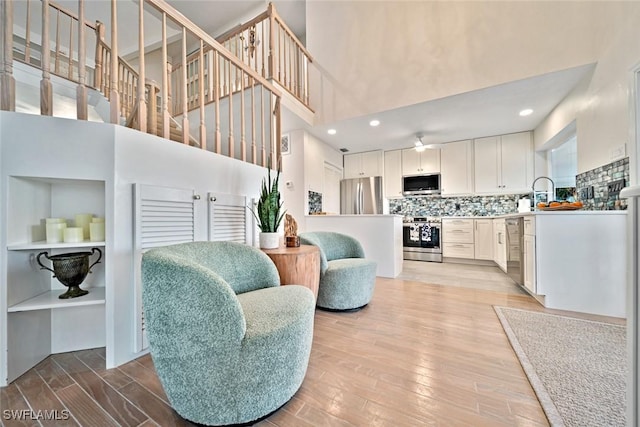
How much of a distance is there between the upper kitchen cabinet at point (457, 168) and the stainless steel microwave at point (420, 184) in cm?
13

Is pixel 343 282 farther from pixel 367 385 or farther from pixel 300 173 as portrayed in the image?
pixel 300 173

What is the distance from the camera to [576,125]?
9.56ft

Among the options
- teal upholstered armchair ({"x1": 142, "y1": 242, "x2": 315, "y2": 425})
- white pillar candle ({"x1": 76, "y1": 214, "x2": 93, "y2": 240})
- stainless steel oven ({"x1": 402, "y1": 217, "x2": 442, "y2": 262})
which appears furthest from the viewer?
stainless steel oven ({"x1": 402, "y1": 217, "x2": 442, "y2": 262})

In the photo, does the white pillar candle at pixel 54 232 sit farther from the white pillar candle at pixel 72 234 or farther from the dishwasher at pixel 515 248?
the dishwasher at pixel 515 248

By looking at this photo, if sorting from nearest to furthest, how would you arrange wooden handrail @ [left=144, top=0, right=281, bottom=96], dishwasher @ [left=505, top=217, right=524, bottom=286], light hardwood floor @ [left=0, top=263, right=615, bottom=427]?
light hardwood floor @ [left=0, top=263, right=615, bottom=427], wooden handrail @ [left=144, top=0, right=281, bottom=96], dishwasher @ [left=505, top=217, right=524, bottom=286]

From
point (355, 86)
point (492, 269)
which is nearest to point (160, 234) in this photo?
point (355, 86)

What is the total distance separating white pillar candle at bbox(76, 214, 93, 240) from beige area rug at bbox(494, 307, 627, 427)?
268 cm

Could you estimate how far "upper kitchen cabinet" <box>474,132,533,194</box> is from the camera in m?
4.32

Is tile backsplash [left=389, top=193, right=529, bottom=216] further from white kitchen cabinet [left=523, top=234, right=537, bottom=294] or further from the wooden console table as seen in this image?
the wooden console table

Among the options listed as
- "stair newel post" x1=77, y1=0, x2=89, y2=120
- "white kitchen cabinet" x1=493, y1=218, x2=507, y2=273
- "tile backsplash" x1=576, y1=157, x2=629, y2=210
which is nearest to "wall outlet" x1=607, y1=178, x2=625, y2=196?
"tile backsplash" x1=576, y1=157, x2=629, y2=210

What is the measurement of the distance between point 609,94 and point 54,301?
15.1ft

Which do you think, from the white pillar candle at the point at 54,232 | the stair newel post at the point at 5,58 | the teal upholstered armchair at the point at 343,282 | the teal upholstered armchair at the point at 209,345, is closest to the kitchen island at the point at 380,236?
the teal upholstered armchair at the point at 343,282

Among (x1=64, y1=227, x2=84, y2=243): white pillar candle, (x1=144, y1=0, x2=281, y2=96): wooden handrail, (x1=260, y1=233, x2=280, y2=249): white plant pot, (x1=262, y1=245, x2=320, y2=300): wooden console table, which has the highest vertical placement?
(x1=144, y1=0, x2=281, y2=96): wooden handrail

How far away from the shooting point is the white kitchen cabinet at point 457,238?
182 inches
